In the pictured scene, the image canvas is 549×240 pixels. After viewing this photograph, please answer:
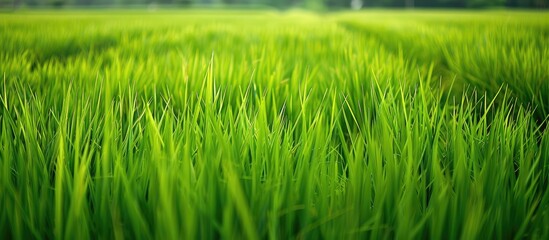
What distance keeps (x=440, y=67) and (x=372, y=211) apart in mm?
1738

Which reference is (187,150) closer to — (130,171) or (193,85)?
(130,171)

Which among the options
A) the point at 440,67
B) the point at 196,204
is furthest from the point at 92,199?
the point at 440,67

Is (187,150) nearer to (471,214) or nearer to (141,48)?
(471,214)

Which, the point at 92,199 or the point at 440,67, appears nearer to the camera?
the point at 92,199

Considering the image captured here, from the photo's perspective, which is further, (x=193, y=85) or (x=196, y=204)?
(x=193, y=85)

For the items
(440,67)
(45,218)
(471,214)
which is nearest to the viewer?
(471,214)

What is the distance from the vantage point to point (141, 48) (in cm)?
231

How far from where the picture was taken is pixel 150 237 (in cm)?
41

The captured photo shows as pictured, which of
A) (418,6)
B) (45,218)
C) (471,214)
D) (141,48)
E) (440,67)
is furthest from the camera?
(418,6)

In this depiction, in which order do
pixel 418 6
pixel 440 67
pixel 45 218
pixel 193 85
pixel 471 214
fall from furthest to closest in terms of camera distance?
pixel 418 6 < pixel 440 67 < pixel 193 85 < pixel 45 218 < pixel 471 214

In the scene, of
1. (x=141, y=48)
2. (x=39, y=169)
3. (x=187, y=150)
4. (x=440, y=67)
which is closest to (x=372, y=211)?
(x=187, y=150)

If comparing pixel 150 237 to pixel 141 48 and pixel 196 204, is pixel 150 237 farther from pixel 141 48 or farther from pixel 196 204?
pixel 141 48

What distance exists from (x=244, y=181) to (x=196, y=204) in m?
0.10

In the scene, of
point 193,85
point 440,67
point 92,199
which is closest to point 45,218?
point 92,199
